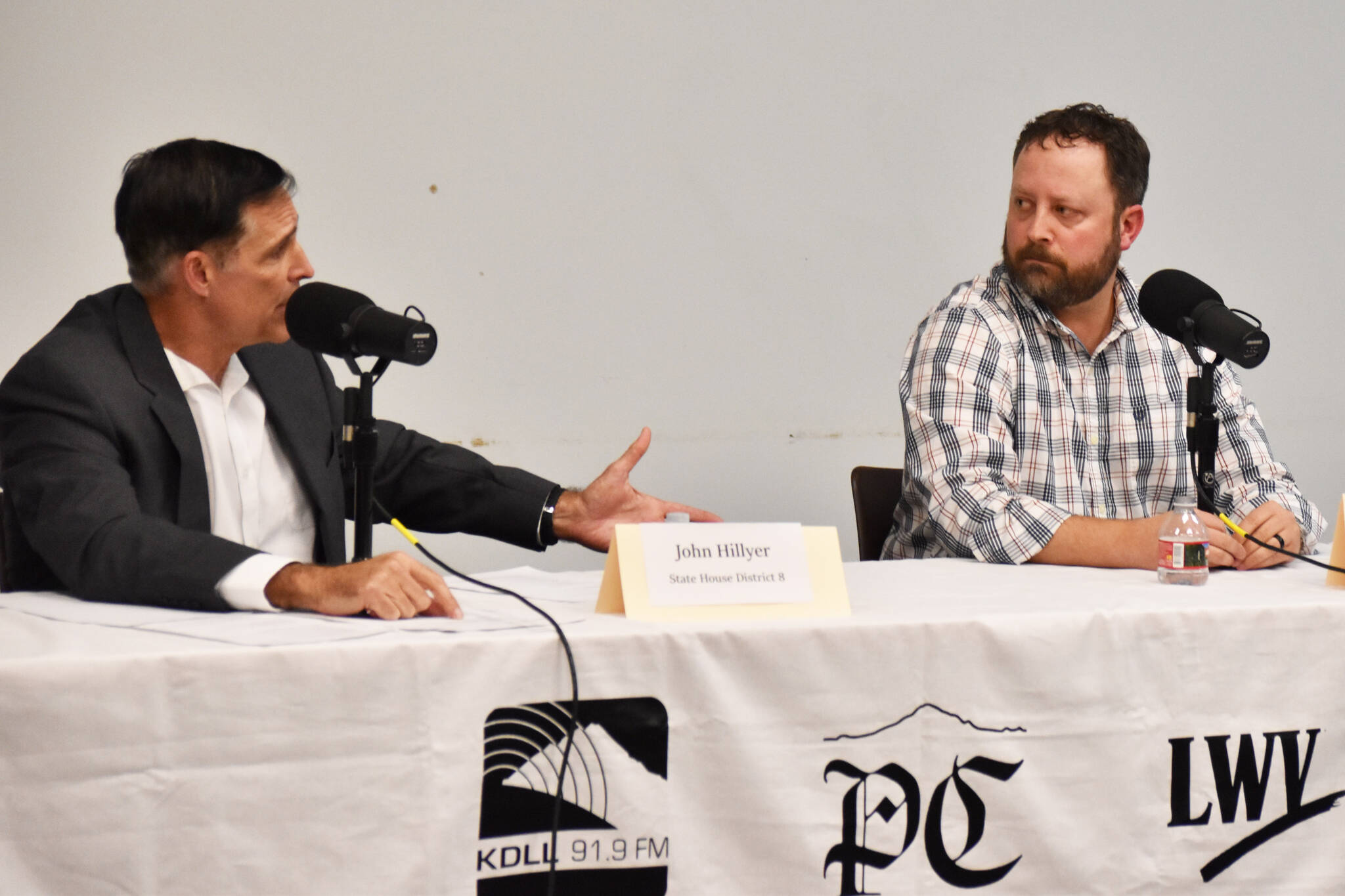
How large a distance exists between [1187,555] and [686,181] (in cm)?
201

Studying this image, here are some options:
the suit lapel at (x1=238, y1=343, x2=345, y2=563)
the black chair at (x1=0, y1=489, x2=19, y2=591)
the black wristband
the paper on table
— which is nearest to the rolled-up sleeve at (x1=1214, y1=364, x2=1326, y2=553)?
the black wristband

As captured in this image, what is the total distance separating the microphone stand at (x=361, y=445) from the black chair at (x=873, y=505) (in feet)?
3.83

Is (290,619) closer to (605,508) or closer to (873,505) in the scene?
(605,508)

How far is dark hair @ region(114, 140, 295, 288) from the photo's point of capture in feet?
6.25

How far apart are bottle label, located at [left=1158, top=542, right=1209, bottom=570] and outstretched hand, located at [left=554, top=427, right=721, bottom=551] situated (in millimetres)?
731

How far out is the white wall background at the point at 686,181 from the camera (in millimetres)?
3051

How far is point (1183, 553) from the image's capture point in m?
1.77

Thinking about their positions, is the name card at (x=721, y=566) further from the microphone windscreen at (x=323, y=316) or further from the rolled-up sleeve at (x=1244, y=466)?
the rolled-up sleeve at (x=1244, y=466)

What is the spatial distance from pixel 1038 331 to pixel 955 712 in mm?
1116

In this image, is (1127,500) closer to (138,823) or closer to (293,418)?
(293,418)

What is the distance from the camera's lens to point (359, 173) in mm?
3158

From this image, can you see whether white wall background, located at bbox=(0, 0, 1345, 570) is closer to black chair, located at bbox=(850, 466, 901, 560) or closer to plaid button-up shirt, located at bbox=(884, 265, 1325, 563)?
black chair, located at bbox=(850, 466, 901, 560)

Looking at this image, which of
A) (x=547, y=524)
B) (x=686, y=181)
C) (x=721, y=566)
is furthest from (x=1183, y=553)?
(x=686, y=181)

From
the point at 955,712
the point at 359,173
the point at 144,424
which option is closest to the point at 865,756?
the point at 955,712
